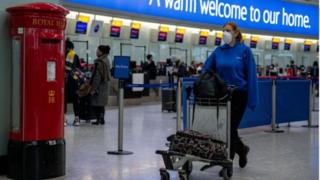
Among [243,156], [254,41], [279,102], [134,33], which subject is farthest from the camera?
[254,41]

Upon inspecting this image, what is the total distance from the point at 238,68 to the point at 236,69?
1.1 inches

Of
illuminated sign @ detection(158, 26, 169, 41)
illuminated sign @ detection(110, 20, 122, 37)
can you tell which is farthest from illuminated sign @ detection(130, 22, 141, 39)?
illuminated sign @ detection(158, 26, 169, 41)

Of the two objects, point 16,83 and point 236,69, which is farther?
point 236,69

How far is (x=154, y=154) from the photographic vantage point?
323 inches

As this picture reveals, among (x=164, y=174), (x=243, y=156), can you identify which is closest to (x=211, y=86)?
(x=164, y=174)

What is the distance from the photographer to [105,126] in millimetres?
12000

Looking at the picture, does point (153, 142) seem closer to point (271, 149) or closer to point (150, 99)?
point (271, 149)

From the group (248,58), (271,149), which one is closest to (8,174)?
(248,58)

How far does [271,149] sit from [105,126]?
14.0 ft

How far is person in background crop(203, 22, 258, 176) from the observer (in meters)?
6.68

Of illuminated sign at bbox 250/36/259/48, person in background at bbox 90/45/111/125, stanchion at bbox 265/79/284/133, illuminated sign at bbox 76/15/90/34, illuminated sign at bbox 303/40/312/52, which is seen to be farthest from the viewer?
illuminated sign at bbox 303/40/312/52

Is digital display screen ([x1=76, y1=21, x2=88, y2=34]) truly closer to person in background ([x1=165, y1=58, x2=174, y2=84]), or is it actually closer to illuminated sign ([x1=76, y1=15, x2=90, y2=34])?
illuminated sign ([x1=76, y1=15, x2=90, y2=34])

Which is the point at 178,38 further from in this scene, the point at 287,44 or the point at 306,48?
the point at 306,48

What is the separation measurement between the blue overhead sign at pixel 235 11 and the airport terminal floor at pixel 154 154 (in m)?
3.10
